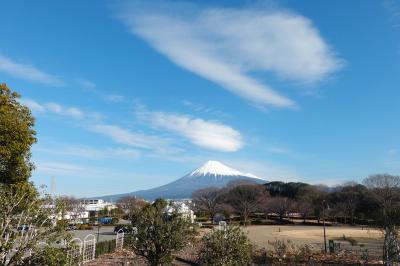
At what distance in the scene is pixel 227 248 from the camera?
46.5ft

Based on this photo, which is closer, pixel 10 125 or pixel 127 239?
pixel 127 239

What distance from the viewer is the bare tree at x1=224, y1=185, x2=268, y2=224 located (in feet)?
262

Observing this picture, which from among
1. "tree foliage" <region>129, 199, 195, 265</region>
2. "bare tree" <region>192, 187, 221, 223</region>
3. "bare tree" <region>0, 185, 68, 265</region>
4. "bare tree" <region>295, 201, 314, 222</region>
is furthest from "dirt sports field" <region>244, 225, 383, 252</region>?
"bare tree" <region>192, 187, 221, 223</region>

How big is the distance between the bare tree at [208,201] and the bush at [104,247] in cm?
4899

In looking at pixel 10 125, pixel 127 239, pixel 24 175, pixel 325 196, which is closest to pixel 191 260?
pixel 127 239

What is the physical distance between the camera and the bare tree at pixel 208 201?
8038 cm

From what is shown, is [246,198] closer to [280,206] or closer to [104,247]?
[280,206]

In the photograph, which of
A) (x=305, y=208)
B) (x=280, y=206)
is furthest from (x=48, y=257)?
(x=280, y=206)

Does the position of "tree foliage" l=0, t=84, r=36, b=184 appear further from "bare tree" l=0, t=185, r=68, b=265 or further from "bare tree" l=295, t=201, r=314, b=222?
"bare tree" l=295, t=201, r=314, b=222

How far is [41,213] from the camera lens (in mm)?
9375

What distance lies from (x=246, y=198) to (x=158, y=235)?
69.2 meters

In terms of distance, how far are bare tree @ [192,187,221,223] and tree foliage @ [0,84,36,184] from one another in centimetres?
6158

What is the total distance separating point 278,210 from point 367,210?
Result: 1685 cm

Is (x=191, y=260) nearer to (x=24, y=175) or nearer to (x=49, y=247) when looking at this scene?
(x=24, y=175)
